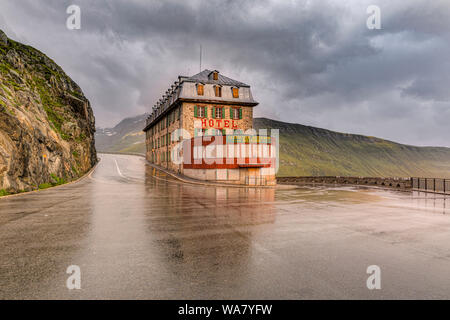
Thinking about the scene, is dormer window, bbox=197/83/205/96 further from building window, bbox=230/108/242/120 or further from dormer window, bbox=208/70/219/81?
building window, bbox=230/108/242/120

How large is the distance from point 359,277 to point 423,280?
3.36 feet

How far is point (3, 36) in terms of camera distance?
29.4m

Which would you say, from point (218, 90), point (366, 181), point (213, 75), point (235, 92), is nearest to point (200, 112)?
point (218, 90)

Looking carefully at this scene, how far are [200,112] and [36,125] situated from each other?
70.2 ft

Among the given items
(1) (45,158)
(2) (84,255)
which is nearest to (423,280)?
(2) (84,255)

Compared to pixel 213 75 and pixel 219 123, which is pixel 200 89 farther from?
pixel 219 123

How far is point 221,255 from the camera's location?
16.7 ft

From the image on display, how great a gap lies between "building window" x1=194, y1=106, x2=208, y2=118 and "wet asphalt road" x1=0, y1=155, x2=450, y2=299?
29466mm

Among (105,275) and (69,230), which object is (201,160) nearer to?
(69,230)

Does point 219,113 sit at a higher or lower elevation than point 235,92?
lower

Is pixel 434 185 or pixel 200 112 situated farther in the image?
pixel 200 112

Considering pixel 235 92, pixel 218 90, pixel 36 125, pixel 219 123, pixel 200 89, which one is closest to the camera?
pixel 36 125

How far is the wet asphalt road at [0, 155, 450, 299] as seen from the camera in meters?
3.65

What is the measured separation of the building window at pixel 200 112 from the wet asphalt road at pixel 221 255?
96.7 feet
